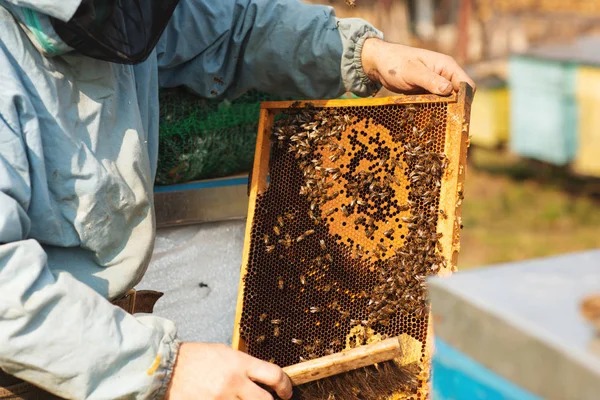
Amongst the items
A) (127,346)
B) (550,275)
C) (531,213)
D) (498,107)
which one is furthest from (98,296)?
(498,107)

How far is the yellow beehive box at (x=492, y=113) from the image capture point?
35.3 ft

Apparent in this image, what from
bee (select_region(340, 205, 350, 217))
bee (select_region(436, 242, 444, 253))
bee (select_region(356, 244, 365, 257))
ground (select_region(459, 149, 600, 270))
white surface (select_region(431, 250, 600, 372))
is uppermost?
white surface (select_region(431, 250, 600, 372))

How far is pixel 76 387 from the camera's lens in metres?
2.46

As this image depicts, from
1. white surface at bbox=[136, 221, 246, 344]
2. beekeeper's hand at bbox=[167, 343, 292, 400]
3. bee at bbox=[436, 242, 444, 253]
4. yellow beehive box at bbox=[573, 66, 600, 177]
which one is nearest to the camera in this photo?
beekeeper's hand at bbox=[167, 343, 292, 400]

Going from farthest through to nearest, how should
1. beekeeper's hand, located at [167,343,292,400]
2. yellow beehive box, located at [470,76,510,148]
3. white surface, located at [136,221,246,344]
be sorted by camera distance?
yellow beehive box, located at [470,76,510,148] → white surface, located at [136,221,246,344] → beekeeper's hand, located at [167,343,292,400]

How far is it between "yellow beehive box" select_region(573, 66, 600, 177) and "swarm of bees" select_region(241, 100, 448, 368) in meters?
6.61

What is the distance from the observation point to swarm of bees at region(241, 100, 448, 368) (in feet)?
10.2

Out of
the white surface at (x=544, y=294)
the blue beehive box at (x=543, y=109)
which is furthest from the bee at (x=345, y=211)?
the blue beehive box at (x=543, y=109)

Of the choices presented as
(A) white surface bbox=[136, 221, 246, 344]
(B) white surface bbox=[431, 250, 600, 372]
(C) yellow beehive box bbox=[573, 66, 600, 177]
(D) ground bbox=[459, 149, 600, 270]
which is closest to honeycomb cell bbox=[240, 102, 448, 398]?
(A) white surface bbox=[136, 221, 246, 344]

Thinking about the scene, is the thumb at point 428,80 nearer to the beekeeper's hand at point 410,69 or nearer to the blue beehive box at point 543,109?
the beekeeper's hand at point 410,69

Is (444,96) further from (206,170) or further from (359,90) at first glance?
(206,170)

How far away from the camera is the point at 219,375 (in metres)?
2.59

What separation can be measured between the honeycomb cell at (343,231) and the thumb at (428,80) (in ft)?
0.27

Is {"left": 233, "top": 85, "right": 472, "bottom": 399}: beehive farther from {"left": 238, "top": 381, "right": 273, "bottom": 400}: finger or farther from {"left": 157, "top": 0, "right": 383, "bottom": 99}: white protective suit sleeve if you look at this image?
{"left": 238, "top": 381, "right": 273, "bottom": 400}: finger
